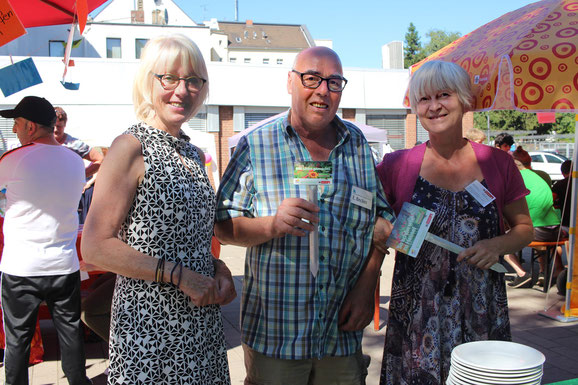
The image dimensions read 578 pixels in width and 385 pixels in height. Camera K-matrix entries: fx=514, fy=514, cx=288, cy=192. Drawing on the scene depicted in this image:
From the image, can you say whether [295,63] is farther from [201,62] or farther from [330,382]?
[330,382]

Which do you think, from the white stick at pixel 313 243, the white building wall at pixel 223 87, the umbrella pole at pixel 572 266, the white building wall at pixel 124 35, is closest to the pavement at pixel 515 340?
the umbrella pole at pixel 572 266

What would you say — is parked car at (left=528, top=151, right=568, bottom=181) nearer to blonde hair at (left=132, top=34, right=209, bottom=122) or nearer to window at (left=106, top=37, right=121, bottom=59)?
blonde hair at (left=132, top=34, right=209, bottom=122)

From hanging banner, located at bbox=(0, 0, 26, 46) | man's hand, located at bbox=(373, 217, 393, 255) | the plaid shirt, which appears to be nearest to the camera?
the plaid shirt

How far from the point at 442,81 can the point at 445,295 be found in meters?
0.97

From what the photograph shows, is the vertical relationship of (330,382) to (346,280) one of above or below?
below

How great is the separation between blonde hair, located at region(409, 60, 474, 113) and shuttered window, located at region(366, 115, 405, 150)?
22.5 meters

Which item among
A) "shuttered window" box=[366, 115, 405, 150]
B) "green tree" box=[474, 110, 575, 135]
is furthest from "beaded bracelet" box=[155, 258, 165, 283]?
"green tree" box=[474, 110, 575, 135]

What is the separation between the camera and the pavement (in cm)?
439

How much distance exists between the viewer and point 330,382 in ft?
7.06

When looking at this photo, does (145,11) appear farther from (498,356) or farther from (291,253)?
(498,356)

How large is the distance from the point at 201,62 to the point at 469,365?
1429mm

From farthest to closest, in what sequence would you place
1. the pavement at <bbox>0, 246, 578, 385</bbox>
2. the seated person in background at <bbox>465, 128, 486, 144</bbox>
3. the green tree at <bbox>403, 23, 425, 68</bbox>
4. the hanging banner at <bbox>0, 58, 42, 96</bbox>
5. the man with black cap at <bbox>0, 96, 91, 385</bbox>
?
the green tree at <bbox>403, 23, 425, 68</bbox> → the seated person in background at <bbox>465, 128, 486, 144</bbox> → the pavement at <bbox>0, 246, 578, 385</bbox> → the hanging banner at <bbox>0, 58, 42, 96</bbox> → the man with black cap at <bbox>0, 96, 91, 385</bbox>

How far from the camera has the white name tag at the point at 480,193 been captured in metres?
2.34

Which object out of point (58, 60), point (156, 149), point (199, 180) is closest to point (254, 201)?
point (199, 180)
